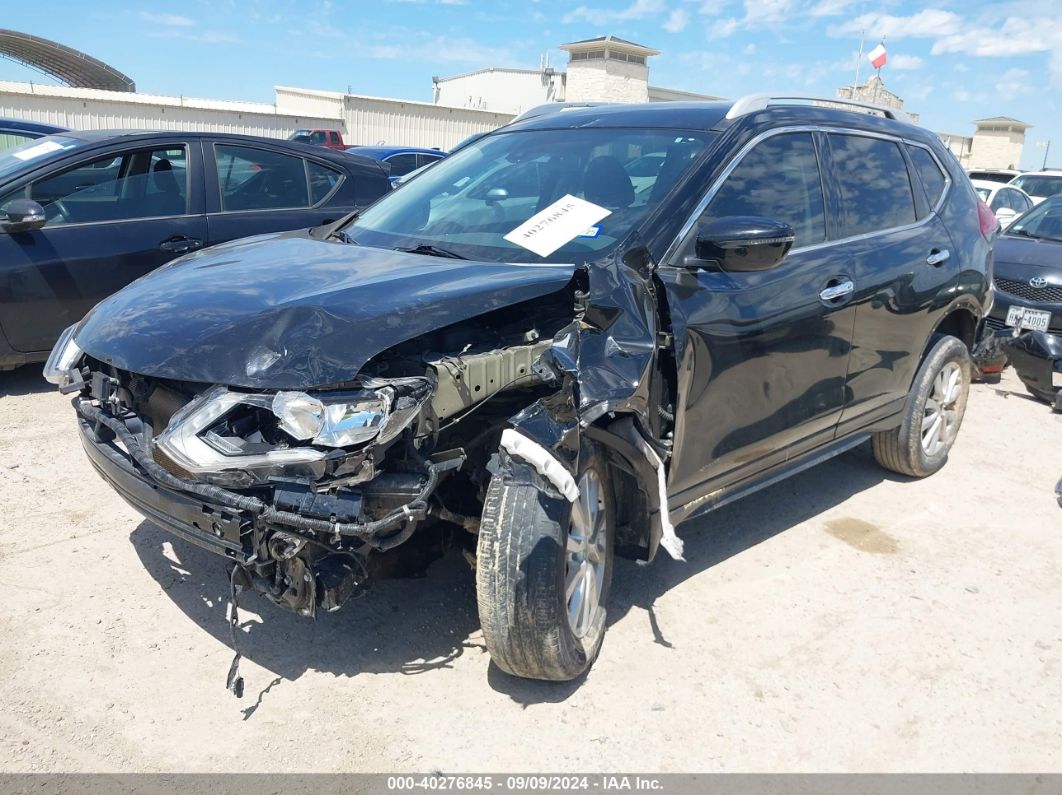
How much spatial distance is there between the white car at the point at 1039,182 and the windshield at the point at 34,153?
1359 cm

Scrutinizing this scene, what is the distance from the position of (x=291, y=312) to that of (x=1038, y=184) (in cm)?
1483

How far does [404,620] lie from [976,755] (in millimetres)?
1994

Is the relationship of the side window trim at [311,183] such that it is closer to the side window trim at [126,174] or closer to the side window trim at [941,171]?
the side window trim at [126,174]

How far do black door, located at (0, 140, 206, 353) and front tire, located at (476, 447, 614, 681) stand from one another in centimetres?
400

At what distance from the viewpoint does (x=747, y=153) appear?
3.32 metres

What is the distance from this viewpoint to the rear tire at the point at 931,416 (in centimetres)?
446

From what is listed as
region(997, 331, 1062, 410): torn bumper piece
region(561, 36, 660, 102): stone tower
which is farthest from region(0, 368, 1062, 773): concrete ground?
region(561, 36, 660, 102): stone tower

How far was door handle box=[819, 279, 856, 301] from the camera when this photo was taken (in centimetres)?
350

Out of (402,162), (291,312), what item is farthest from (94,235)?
(402,162)

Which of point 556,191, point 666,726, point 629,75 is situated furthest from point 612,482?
point 629,75

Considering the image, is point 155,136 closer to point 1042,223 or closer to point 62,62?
point 1042,223

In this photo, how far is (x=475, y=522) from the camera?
2.71 m

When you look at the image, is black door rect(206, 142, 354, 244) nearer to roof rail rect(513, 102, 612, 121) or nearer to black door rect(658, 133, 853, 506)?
roof rail rect(513, 102, 612, 121)

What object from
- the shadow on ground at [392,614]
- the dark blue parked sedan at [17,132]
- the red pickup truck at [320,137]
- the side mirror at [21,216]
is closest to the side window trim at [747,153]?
the shadow on ground at [392,614]
